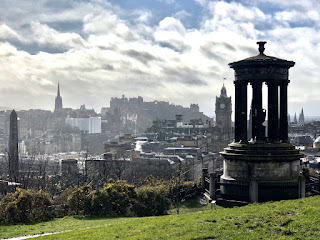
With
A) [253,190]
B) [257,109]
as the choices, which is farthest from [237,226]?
[257,109]

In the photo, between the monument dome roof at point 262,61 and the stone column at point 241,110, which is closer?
the monument dome roof at point 262,61

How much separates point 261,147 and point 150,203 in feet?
24.4

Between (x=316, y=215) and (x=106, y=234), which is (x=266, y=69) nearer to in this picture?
(x=316, y=215)

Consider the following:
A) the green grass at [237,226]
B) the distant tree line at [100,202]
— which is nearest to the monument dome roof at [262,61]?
the green grass at [237,226]

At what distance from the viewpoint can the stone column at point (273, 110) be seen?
21.9m

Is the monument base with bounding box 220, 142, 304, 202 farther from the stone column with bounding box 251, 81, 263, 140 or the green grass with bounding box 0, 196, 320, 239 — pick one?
the green grass with bounding box 0, 196, 320, 239

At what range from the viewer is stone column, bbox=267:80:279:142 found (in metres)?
21.9

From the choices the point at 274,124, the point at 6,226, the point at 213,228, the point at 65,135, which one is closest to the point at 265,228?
the point at 213,228

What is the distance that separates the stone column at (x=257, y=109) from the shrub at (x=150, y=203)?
21.3 feet

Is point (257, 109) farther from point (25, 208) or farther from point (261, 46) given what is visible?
point (25, 208)

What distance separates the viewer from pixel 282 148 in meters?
20.9

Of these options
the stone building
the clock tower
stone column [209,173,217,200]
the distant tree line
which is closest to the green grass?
stone column [209,173,217,200]

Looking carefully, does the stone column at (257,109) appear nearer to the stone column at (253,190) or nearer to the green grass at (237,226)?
the stone column at (253,190)

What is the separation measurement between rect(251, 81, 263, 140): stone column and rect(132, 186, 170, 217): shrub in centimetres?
648
